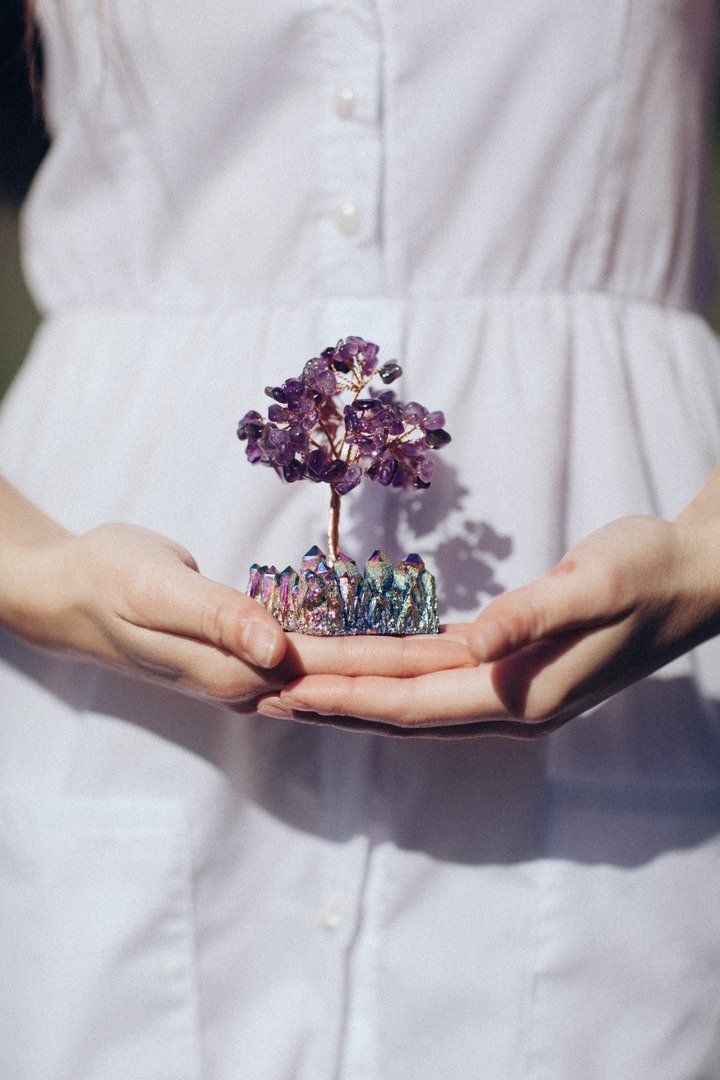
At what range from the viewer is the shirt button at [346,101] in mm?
764

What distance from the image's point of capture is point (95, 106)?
86cm

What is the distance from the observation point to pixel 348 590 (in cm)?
72

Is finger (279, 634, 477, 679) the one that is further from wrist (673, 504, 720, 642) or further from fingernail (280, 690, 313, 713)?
wrist (673, 504, 720, 642)

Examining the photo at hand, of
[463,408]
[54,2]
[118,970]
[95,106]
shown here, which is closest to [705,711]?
[463,408]

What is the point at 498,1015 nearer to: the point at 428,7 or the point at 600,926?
the point at 600,926

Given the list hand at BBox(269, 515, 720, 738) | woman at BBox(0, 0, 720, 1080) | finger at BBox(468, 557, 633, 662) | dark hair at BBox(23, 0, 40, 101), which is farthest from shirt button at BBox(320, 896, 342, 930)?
dark hair at BBox(23, 0, 40, 101)

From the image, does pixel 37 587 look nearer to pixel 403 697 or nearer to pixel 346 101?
pixel 403 697

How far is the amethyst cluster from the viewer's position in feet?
2.31

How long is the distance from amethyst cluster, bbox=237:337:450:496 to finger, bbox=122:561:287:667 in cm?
13

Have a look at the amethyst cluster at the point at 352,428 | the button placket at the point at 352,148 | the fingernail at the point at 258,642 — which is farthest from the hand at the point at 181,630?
the button placket at the point at 352,148

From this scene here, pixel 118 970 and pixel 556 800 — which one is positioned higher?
pixel 556 800

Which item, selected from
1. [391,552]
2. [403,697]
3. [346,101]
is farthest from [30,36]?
[403,697]

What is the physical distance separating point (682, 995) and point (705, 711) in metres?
0.21

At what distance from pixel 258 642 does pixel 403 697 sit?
101mm
